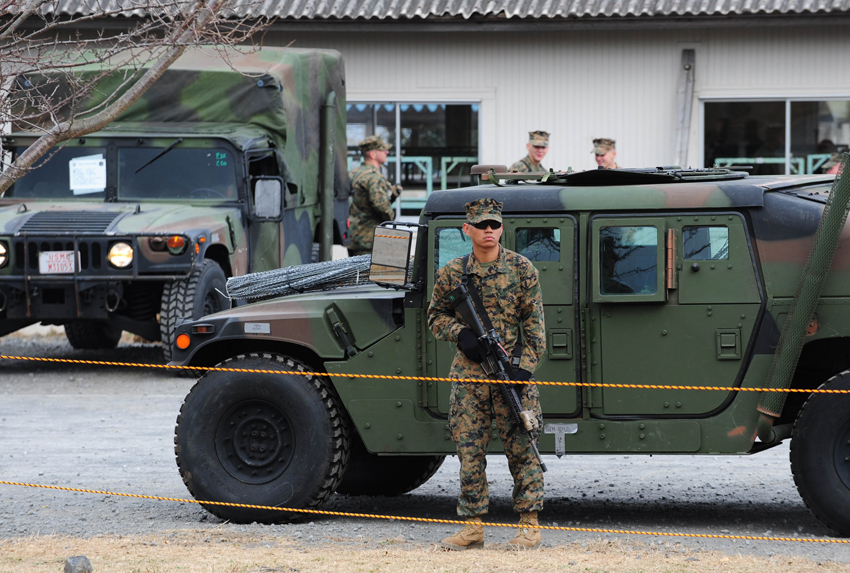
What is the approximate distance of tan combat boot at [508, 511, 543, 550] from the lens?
5.85 meters

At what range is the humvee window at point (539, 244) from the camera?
630 cm

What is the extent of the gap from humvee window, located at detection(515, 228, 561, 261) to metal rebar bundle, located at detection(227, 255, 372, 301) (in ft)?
3.68

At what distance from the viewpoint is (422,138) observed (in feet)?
52.3

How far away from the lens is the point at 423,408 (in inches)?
Answer: 251

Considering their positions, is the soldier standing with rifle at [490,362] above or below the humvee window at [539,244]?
below

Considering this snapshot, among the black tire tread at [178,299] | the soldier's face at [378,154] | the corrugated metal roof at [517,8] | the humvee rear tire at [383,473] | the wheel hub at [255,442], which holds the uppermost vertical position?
the corrugated metal roof at [517,8]

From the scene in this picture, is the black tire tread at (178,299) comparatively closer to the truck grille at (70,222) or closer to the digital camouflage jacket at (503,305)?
the truck grille at (70,222)

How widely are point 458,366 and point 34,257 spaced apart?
6369mm

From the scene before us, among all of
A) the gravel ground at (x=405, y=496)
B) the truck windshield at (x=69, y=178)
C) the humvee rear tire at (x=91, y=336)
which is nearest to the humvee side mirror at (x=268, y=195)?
the truck windshield at (x=69, y=178)

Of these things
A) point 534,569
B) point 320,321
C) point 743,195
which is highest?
point 743,195

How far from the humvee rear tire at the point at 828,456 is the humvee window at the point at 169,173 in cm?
→ 715

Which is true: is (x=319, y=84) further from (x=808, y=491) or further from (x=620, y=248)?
(x=808, y=491)

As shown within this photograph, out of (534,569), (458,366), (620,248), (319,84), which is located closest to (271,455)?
(458,366)

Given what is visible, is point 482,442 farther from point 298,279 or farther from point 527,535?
point 298,279
